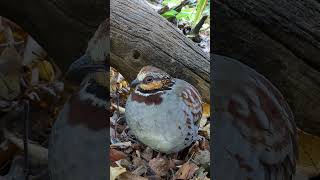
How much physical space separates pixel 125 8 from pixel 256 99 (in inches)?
23.8

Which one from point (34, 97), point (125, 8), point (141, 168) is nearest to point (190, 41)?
point (125, 8)

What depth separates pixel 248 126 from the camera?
1188 mm

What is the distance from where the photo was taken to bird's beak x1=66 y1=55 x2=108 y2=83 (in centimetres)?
117

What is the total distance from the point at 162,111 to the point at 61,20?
0.43m

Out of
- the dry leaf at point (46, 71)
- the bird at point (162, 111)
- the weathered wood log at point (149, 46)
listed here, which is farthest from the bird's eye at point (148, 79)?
the dry leaf at point (46, 71)

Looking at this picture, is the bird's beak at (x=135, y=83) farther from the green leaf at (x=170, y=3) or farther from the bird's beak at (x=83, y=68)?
the green leaf at (x=170, y=3)

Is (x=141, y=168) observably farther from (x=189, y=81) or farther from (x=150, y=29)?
(x=150, y=29)

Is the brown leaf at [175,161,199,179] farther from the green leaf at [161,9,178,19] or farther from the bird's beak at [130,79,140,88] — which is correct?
the green leaf at [161,9,178,19]

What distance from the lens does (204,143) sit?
56.6 inches

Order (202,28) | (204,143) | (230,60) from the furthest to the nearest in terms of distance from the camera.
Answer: (202,28) → (204,143) → (230,60)

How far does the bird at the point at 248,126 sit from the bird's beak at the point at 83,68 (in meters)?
0.33

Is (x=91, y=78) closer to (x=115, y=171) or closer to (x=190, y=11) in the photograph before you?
(x=115, y=171)

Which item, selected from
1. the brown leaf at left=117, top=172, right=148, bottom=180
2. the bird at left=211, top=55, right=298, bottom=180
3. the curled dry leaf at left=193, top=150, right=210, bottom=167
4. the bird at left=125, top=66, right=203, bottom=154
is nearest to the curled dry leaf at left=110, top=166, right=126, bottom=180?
the brown leaf at left=117, top=172, right=148, bottom=180

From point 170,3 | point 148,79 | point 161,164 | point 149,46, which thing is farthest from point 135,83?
point 170,3
